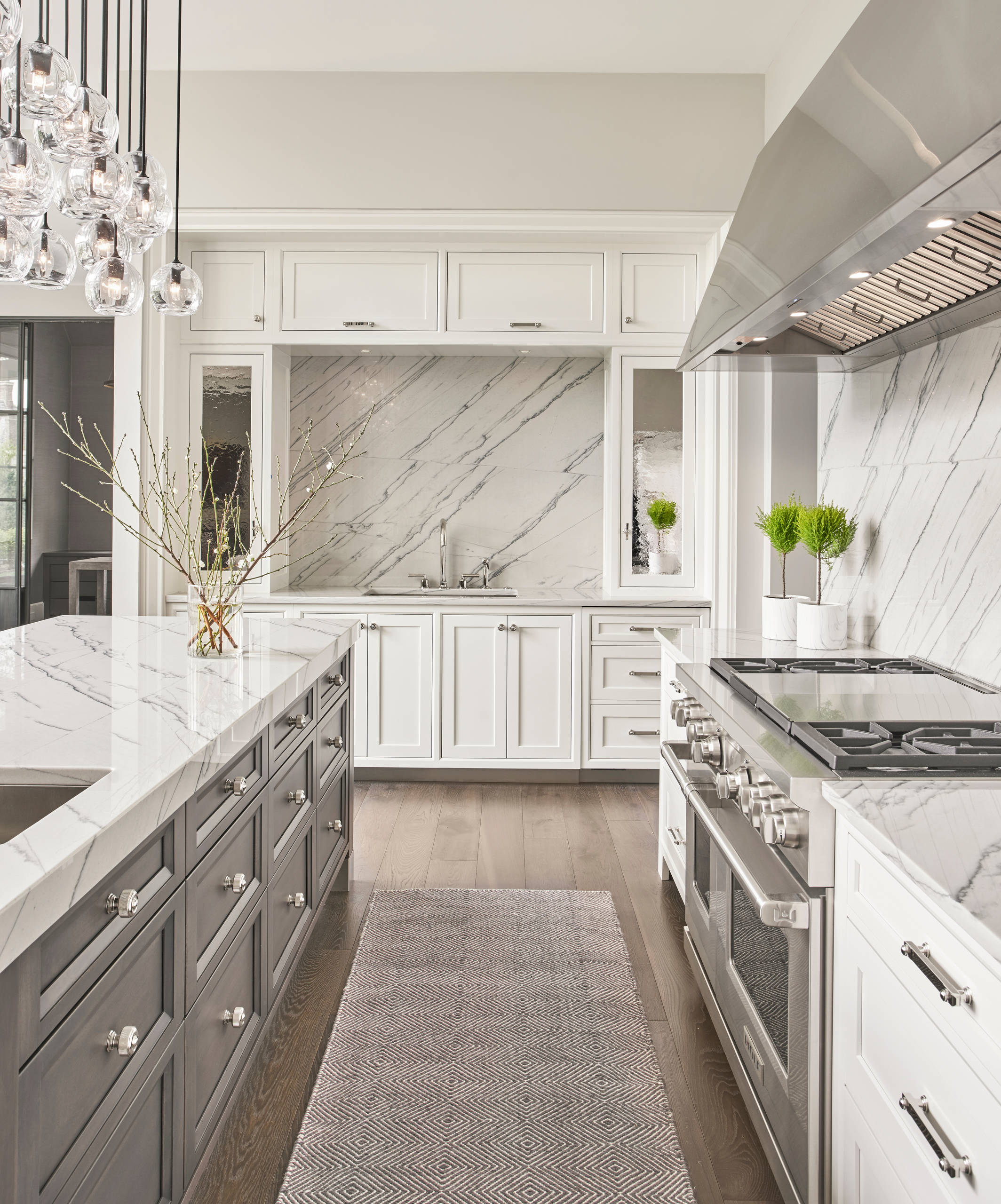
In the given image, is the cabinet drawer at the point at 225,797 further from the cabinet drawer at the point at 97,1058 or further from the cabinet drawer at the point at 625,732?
the cabinet drawer at the point at 625,732

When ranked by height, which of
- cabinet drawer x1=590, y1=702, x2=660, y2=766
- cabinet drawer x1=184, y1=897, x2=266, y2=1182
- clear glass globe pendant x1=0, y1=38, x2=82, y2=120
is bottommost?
cabinet drawer x1=184, y1=897, x2=266, y2=1182

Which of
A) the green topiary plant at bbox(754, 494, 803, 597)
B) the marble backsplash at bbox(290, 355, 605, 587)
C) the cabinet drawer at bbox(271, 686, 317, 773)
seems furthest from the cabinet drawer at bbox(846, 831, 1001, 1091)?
the marble backsplash at bbox(290, 355, 605, 587)

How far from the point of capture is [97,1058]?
1.09 metres

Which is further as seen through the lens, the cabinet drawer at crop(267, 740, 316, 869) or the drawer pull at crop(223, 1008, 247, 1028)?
the cabinet drawer at crop(267, 740, 316, 869)

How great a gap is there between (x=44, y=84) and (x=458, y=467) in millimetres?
3048

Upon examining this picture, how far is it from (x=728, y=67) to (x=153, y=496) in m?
3.09

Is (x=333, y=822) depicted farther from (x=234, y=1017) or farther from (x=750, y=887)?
(x=750, y=887)

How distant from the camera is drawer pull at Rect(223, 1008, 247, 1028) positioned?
5.35 feet

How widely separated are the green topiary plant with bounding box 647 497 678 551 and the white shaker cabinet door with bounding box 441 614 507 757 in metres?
0.83

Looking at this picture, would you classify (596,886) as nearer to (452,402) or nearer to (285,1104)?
(285,1104)

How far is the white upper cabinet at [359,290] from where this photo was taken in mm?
4047

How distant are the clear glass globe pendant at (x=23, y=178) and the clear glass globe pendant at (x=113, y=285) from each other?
21cm

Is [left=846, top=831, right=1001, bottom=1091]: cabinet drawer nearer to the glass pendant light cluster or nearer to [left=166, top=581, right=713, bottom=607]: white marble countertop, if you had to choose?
the glass pendant light cluster

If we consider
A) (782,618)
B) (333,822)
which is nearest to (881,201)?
(782,618)
